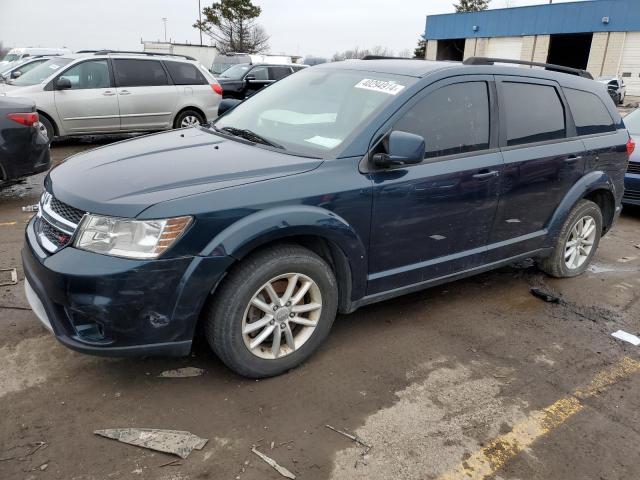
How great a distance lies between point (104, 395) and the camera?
2809 mm

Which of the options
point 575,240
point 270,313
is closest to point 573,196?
point 575,240

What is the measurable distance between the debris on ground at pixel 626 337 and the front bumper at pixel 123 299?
2917mm

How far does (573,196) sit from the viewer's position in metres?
4.32

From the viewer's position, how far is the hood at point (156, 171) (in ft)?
8.48

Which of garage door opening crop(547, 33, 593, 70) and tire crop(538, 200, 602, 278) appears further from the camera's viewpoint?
garage door opening crop(547, 33, 593, 70)

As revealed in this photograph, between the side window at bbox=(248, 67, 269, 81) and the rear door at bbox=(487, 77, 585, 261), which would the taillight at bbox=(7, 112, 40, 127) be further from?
the side window at bbox=(248, 67, 269, 81)

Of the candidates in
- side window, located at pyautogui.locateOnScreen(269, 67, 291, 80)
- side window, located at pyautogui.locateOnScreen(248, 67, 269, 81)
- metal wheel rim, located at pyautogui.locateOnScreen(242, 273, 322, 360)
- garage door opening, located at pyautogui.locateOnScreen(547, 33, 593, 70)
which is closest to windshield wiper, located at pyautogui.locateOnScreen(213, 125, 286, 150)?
metal wheel rim, located at pyautogui.locateOnScreen(242, 273, 322, 360)

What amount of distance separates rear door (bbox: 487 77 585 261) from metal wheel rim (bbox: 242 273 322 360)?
1563mm

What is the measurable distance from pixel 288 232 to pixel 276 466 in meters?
1.13

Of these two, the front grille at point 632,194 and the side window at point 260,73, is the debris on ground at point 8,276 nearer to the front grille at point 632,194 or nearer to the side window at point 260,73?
the front grille at point 632,194

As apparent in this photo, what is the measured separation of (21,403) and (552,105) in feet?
13.6

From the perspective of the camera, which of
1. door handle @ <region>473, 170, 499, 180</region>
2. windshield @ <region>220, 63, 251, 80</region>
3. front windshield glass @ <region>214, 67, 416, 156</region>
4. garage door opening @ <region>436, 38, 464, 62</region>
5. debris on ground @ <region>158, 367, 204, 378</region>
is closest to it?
debris on ground @ <region>158, 367, 204, 378</region>

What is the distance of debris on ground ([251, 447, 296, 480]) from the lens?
2326 mm

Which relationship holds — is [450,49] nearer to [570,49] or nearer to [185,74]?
[570,49]
